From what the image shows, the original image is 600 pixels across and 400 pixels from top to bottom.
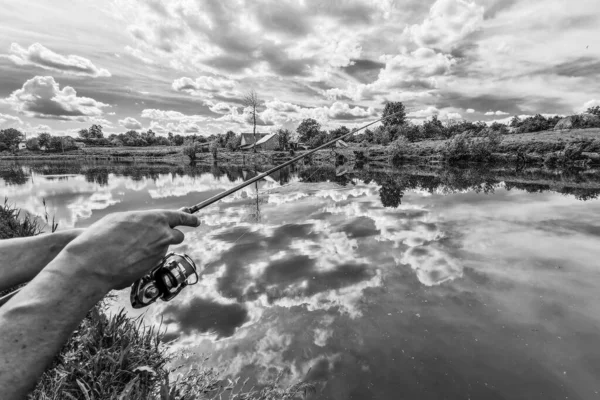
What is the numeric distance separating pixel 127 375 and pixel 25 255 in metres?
2.76

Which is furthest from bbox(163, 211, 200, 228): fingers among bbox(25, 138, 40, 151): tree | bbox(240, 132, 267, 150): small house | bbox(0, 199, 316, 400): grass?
bbox(25, 138, 40, 151): tree

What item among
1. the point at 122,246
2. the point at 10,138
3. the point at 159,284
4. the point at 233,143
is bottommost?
the point at 159,284

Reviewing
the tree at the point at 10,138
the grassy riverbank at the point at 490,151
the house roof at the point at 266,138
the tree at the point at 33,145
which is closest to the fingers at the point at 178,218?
the grassy riverbank at the point at 490,151

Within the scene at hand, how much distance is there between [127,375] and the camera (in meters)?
4.03

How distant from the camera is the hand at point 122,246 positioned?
1625 millimetres

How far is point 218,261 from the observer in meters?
8.75

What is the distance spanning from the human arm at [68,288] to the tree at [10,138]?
163868 millimetres

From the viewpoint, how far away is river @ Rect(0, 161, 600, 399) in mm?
4621

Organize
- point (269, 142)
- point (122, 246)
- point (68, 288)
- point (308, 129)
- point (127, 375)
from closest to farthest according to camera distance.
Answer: point (68, 288) → point (122, 246) → point (127, 375) → point (269, 142) → point (308, 129)

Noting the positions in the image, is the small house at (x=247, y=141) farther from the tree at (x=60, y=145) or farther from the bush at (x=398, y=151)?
the tree at (x=60, y=145)

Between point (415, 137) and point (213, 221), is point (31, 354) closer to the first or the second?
point (213, 221)

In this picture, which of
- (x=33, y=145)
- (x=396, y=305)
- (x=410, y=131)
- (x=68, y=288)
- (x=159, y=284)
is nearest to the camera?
(x=68, y=288)

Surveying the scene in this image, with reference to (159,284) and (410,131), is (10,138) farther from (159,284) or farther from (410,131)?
(159,284)

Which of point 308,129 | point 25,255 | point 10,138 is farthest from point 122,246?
point 10,138
